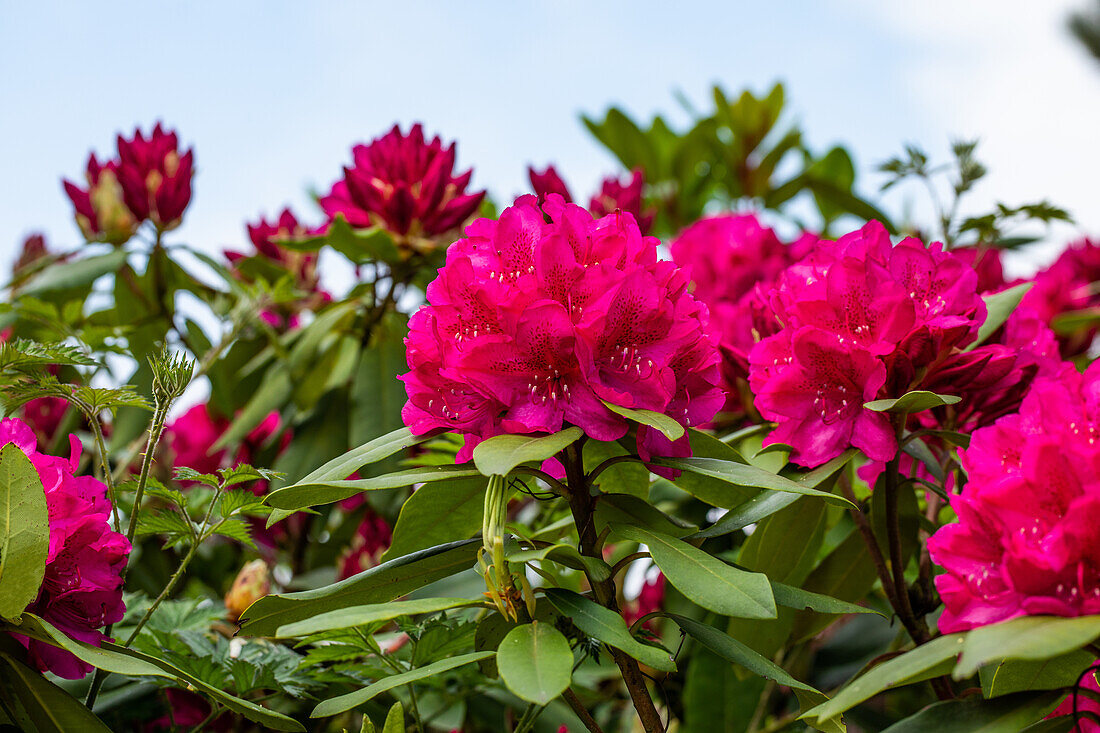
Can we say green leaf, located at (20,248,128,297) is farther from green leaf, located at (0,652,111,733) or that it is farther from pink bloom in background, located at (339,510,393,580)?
green leaf, located at (0,652,111,733)

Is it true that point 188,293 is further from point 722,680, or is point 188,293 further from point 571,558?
point 571,558

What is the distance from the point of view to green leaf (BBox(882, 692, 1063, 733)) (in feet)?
2.14

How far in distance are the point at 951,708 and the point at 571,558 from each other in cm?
29

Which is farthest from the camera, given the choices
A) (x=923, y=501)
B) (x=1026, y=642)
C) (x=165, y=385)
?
(x=923, y=501)

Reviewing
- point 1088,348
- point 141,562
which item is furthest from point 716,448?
point 1088,348

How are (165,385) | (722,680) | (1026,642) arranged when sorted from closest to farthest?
1. (1026,642)
2. (165,385)
3. (722,680)

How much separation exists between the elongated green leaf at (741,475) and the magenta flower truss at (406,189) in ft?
2.90

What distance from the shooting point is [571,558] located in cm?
74

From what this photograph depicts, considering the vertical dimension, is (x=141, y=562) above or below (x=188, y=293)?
below

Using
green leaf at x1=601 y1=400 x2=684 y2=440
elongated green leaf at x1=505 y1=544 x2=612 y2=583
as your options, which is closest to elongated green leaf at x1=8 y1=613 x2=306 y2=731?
elongated green leaf at x1=505 y1=544 x2=612 y2=583

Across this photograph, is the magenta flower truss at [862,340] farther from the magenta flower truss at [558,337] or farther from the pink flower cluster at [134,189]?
the pink flower cluster at [134,189]

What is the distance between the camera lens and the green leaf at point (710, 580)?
2.14 ft

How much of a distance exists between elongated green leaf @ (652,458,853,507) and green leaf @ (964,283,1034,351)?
13.6 inches

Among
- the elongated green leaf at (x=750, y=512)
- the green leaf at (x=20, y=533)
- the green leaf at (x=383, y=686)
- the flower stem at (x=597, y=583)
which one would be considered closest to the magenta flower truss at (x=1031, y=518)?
the elongated green leaf at (x=750, y=512)
